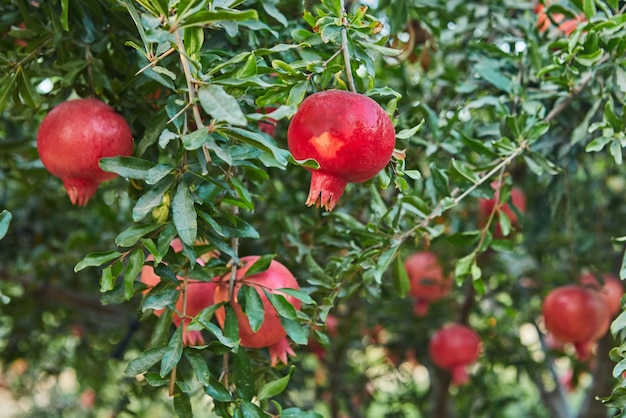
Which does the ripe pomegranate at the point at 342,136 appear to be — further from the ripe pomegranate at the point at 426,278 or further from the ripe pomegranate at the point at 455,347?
the ripe pomegranate at the point at 455,347

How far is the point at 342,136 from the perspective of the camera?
735 mm

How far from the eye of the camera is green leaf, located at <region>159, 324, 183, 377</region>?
764 mm

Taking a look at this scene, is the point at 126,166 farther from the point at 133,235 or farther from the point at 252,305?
the point at 252,305

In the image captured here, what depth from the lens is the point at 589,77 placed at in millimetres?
1078

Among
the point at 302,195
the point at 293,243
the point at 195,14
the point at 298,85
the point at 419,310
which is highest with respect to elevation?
the point at 195,14

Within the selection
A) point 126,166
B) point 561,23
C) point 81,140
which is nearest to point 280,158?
point 126,166

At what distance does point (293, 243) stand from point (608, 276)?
1.15 meters

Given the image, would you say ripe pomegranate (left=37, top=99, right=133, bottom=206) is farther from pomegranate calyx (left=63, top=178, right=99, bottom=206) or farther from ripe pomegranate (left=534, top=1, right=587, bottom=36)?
ripe pomegranate (left=534, top=1, right=587, bottom=36)

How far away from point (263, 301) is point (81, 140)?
0.99ft

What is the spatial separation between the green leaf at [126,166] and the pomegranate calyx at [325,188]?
0.61 ft

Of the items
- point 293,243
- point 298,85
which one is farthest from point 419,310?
point 298,85

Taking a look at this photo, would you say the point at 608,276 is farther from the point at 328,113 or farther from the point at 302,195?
the point at 328,113

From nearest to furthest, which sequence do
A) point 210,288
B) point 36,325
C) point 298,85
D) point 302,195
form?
point 298,85, point 210,288, point 302,195, point 36,325

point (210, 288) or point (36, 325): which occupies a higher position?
point (210, 288)
